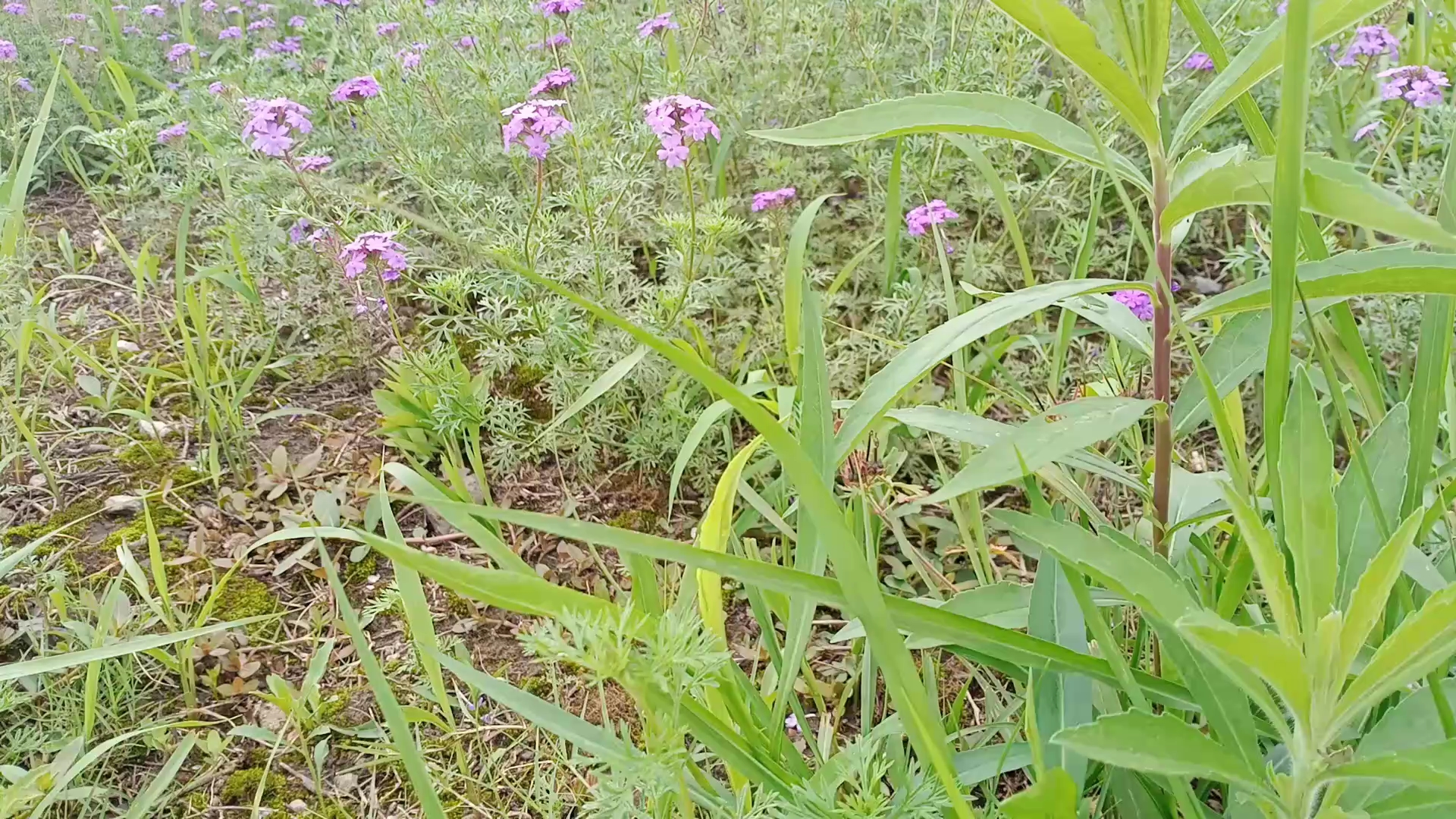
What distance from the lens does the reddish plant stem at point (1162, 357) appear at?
3.10 ft

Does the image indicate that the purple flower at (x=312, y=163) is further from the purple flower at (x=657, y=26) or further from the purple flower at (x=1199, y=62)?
the purple flower at (x=1199, y=62)

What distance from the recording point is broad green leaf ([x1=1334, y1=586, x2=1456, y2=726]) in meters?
0.56

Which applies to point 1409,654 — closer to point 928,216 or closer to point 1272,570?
point 1272,570

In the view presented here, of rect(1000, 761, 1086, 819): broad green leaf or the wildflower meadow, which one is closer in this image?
rect(1000, 761, 1086, 819): broad green leaf

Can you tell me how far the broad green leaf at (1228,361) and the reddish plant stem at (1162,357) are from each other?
0.9 inches

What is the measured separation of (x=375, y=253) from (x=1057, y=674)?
155cm

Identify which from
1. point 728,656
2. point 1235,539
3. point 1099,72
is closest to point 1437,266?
point 1099,72

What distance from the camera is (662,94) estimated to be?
263cm

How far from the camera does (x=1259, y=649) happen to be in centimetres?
59

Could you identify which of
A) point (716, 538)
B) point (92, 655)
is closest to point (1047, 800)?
point (716, 538)

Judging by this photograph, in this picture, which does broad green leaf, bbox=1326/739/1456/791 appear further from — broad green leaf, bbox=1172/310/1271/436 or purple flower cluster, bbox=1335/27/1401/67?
purple flower cluster, bbox=1335/27/1401/67

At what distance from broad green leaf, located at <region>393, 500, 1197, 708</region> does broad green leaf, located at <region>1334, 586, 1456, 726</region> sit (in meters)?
0.24

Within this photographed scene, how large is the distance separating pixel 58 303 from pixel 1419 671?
3.07 meters

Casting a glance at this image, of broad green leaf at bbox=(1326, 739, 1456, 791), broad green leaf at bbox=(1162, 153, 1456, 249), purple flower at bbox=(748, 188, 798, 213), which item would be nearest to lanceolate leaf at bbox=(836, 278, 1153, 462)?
broad green leaf at bbox=(1162, 153, 1456, 249)
